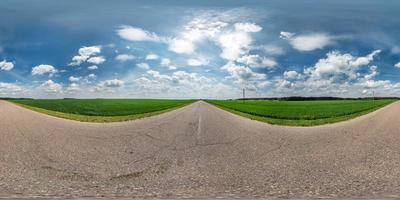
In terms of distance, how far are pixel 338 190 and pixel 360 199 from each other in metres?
0.86

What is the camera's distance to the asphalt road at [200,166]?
784cm

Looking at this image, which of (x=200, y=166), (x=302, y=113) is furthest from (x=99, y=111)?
(x=200, y=166)

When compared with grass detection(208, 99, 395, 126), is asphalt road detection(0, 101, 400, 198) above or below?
below

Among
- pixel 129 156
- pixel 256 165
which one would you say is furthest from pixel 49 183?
pixel 256 165

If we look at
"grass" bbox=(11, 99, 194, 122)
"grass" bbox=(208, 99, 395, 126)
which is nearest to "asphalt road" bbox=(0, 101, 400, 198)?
"grass" bbox=(208, 99, 395, 126)

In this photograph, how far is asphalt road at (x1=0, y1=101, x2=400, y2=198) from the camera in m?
7.84

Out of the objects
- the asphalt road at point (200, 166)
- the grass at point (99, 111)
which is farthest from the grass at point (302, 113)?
the asphalt road at point (200, 166)

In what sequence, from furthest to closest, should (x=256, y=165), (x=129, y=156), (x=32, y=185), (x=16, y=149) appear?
1. (x=16, y=149)
2. (x=129, y=156)
3. (x=256, y=165)
4. (x=32, y=185)

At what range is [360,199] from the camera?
695 centimetres

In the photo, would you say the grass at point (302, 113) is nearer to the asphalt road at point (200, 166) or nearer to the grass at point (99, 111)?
the grass at point (99, 111)

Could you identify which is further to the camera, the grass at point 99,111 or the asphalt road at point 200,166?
the grass at point 99,111

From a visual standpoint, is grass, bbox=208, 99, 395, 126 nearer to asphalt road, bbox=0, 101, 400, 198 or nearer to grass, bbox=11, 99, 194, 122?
grass, bbox=11, 99, 194, 122

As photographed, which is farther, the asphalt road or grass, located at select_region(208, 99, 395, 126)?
grass, located at select_region(208, 99, 395, 126)

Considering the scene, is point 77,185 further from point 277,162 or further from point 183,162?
point 277,162
